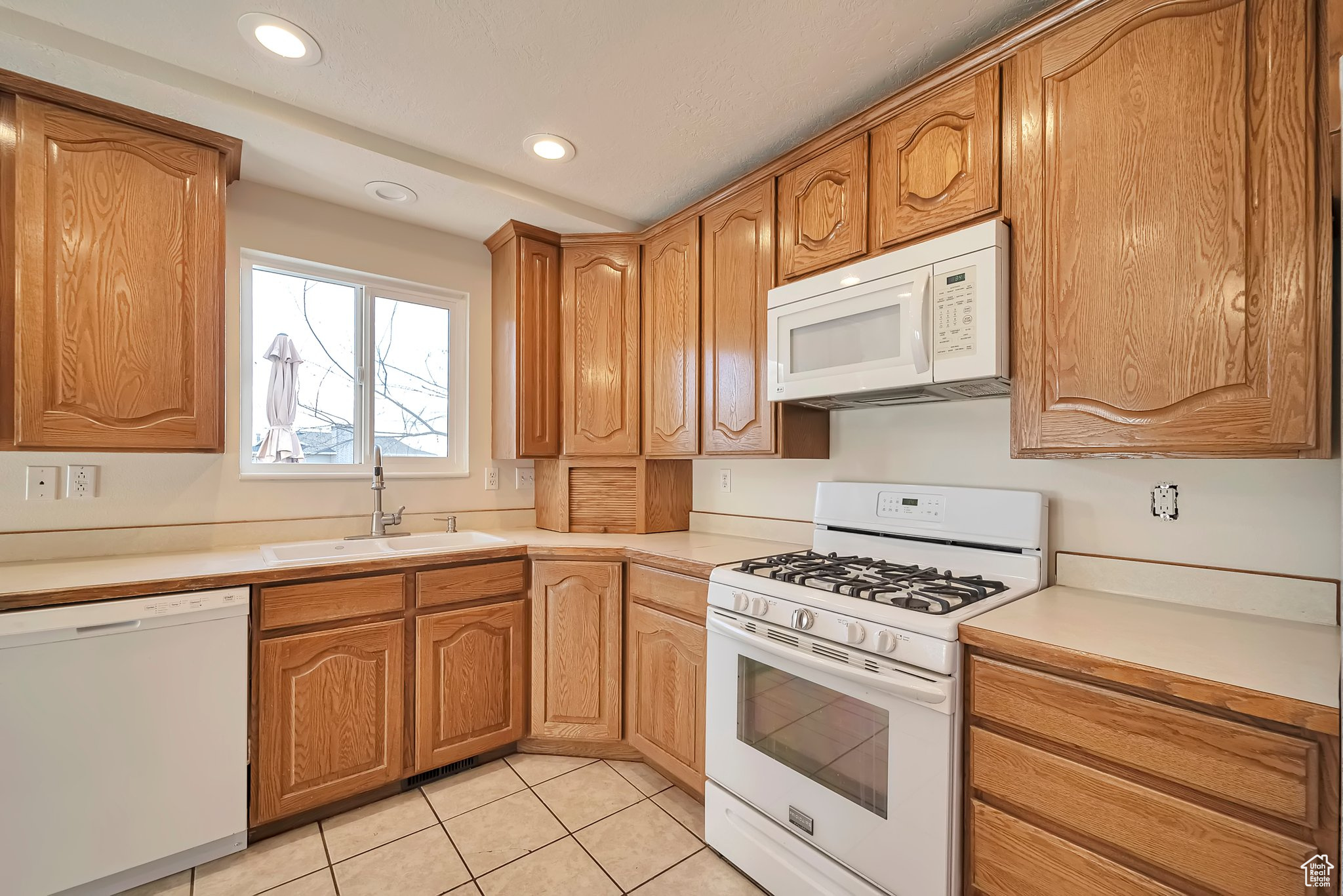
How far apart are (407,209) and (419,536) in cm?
145

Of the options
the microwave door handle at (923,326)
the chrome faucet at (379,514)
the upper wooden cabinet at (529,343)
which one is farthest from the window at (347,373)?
the microwave door handle at (923,326)

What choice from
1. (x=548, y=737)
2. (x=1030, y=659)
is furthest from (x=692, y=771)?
(x=1030, y=659)

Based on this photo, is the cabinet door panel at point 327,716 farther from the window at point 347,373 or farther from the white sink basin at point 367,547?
Answer: the window at point 347,373

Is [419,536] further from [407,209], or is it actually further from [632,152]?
[632,152]

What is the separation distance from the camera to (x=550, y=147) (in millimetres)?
2127

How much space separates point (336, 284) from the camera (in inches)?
102

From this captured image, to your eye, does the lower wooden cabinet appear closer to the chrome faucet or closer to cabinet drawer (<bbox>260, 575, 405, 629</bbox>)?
cabinet drawer (<bbox>260, 575, 405, 629</bbox>)

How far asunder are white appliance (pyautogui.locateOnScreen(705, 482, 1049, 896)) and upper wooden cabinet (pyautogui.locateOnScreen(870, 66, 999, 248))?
0.82 meters

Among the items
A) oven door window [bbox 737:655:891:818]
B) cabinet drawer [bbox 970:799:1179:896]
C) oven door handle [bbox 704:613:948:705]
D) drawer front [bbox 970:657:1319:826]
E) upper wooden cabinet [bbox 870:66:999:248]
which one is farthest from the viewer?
upper wooden cabinet [bbox 870:66:999:248]

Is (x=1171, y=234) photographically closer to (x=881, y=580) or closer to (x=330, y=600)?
(x=881, y=580)

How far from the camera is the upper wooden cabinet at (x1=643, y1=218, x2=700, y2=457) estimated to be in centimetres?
246

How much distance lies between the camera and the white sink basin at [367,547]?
2.05 meters

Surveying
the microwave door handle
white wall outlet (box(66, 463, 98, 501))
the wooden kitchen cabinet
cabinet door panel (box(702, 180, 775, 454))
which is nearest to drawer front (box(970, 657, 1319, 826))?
the microwave door handle

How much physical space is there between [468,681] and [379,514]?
2.70 ft
